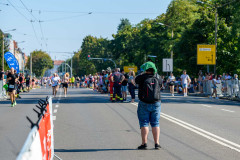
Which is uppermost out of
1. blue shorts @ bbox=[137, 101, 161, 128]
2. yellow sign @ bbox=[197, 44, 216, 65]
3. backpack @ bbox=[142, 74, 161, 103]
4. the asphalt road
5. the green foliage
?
the green foliage

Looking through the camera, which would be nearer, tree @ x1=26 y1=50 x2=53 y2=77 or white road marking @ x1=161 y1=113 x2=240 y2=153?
white road marking @ x1=161 y1=113 x2=240 y2=153

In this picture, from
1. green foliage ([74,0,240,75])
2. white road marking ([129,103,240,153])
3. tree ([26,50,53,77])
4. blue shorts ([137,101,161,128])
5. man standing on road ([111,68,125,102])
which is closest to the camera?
blue shorts ([137,101,161,128])

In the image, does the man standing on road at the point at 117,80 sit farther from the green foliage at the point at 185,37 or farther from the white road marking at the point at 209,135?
the green foliage at the point at 185,37

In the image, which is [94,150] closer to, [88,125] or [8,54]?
[88,125]

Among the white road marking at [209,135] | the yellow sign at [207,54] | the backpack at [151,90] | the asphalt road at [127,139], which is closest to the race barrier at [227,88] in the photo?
the yellow sign at [207,54]

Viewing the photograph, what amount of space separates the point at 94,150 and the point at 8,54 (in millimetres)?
16760

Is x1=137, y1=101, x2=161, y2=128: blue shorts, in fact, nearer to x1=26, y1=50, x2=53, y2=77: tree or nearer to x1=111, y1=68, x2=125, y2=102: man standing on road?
x1=111, y1=68, x2=125, y2=102: man standing on road

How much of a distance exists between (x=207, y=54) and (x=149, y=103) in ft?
95.2

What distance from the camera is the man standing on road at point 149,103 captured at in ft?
24.7

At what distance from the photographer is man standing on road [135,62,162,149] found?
7.53 m

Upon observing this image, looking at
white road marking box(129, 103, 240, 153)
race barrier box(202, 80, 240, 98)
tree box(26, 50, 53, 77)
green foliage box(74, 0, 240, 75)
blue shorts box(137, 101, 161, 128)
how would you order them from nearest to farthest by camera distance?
blue shorts box(137, 101, 161, 128) < white road marking box(129, 103, 240, 153) < race barrier box(202, 80, 240, 98) < green foliage box(74, 0, 240, 75) < tree box(26, 50, 53, 77)

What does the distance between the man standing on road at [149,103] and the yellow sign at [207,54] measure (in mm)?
28658

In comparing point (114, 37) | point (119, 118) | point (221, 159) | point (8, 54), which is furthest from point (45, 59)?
point (221, 159)

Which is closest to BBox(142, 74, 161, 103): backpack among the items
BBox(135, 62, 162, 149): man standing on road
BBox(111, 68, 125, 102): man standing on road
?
BBox(135, 62, 162, 149): man standing on road
